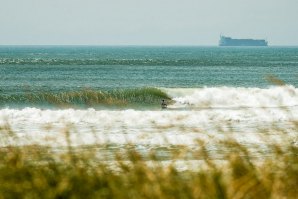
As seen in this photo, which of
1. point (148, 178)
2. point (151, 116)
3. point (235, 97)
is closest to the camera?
point (148, 178)

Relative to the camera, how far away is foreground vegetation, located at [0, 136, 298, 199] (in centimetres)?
476

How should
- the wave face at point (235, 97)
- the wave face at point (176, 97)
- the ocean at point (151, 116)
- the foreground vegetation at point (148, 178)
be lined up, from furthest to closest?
the wave face at point (176, 97), the wave face at point (235, 97), the ocean at point (151, 116), the foreground vegetation at point (148, 178)

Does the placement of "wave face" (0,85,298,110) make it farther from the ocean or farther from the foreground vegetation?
the foreground vegetation

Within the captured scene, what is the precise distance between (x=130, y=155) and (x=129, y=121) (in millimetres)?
12660

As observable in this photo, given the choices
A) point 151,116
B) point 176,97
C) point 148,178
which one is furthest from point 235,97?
point 148,178

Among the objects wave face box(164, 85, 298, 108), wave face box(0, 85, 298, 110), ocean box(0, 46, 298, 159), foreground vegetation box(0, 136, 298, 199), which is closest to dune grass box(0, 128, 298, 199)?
foreground vegetation box(0, 136, 298, 199)

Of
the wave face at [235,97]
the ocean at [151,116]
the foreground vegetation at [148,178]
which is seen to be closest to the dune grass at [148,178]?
the foreground vegetation at [148,178]

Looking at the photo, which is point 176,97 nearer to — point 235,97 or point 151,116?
point 235,97

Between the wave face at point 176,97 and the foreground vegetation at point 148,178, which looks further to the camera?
the wave face at point 176,97

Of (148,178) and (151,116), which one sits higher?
(148,178)

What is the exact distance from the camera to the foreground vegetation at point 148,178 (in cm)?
476

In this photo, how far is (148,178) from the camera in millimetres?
5043

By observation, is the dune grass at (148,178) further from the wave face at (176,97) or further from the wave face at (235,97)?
the wave face at (176,97)

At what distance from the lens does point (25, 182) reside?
511 cm
